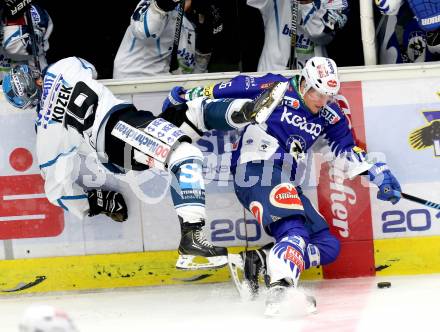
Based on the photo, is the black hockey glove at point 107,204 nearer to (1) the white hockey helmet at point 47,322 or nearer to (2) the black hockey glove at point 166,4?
(2) the black hockey glove at point 166,4

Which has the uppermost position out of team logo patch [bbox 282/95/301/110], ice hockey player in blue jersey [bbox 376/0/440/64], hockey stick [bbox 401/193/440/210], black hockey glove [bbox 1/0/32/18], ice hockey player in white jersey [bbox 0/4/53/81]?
black hockey glove [bbox 1/0/32/18]

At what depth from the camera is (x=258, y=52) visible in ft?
20.5

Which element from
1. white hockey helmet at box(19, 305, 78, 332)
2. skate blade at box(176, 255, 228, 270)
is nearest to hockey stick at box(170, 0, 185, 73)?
skate blade at box(176, 255, 228, 270)

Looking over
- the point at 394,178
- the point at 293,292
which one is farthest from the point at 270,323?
the point at 394,178

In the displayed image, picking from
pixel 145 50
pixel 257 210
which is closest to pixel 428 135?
pixel 257 210

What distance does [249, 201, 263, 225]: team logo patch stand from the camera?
15.2ft

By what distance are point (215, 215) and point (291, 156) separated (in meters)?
0.52

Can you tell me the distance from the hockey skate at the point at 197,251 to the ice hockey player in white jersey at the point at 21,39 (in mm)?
1731

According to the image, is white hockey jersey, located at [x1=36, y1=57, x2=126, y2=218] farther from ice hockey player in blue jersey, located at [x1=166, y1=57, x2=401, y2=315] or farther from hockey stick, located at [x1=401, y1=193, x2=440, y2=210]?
hockey stick, located at [x1=401, y1=193, x2=440, y2=210]

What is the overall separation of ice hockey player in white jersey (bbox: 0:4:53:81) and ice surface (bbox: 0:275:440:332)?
54.0 inches

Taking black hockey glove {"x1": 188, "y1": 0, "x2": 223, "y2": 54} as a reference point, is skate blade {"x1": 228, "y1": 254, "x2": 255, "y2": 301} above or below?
below

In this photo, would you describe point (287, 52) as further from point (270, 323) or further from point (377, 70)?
point (270, 323)

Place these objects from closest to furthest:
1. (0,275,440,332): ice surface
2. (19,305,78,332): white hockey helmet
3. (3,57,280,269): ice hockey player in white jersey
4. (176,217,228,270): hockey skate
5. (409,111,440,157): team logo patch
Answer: (19,305,78,332): white hockey helmet
(0,275,440,332): ice surface
(176,217,228,270): hockey skate
(3,57,280,269): ice hockey player in white jersey
(409,111,440,157): team logo patch

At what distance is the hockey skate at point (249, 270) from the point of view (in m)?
4.61
